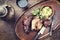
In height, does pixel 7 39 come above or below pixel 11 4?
below

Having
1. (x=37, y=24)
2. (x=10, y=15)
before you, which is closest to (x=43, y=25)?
(x=37, y=24)

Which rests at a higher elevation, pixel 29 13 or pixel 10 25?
pixel 29 13

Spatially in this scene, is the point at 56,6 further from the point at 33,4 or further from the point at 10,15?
the point at 10,15

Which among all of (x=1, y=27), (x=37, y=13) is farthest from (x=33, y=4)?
(x=1, y=27)

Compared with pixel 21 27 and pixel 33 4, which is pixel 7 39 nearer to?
pixel 21 27

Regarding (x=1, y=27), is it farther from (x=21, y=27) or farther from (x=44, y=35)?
(x=44, y=35)

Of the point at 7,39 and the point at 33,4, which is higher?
the point at 33,4

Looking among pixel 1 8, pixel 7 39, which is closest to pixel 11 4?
pixel 1 8
